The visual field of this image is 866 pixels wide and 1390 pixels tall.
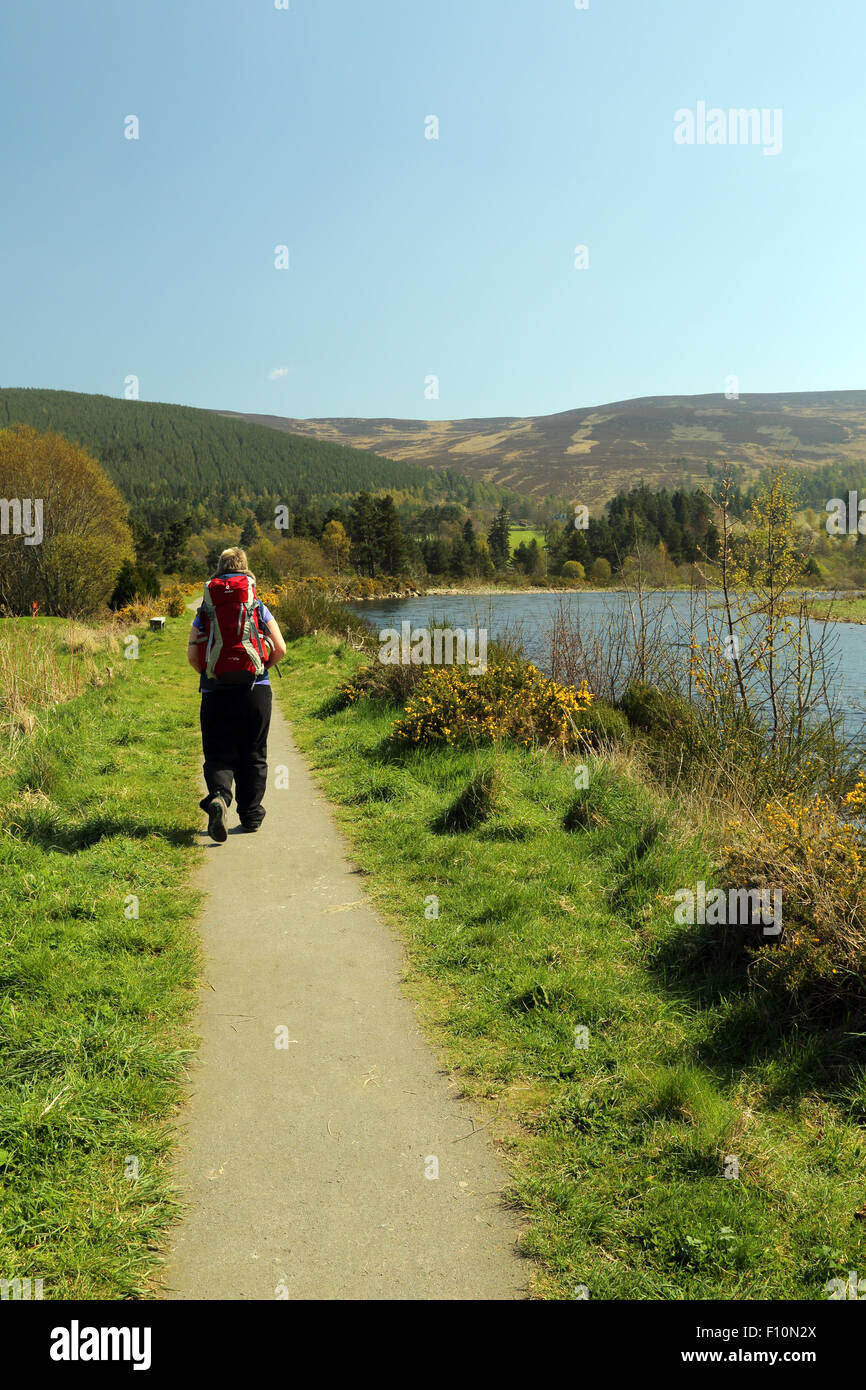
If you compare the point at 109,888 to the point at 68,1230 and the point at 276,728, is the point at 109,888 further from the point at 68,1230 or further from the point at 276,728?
the point at 276,728

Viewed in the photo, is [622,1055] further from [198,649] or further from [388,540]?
[388,540]

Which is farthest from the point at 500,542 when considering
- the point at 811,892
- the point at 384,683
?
the point at 811,892

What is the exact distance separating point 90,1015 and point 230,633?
128 inches

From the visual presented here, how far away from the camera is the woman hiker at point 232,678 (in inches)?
252

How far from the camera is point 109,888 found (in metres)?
5.29

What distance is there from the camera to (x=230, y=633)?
6.38 metres

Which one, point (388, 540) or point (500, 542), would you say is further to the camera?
point (500, 542)

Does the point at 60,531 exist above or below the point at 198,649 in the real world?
above

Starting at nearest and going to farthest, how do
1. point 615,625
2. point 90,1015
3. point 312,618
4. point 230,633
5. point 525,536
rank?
point 90,1015, point 230,633, point 615,625, point 312,618, point 525,536

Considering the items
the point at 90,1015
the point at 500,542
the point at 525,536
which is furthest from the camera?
the point at 525,536

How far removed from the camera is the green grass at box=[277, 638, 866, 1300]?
2.59 meters

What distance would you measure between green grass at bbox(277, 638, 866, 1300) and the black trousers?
112 cm

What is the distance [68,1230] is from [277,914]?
2734mm
